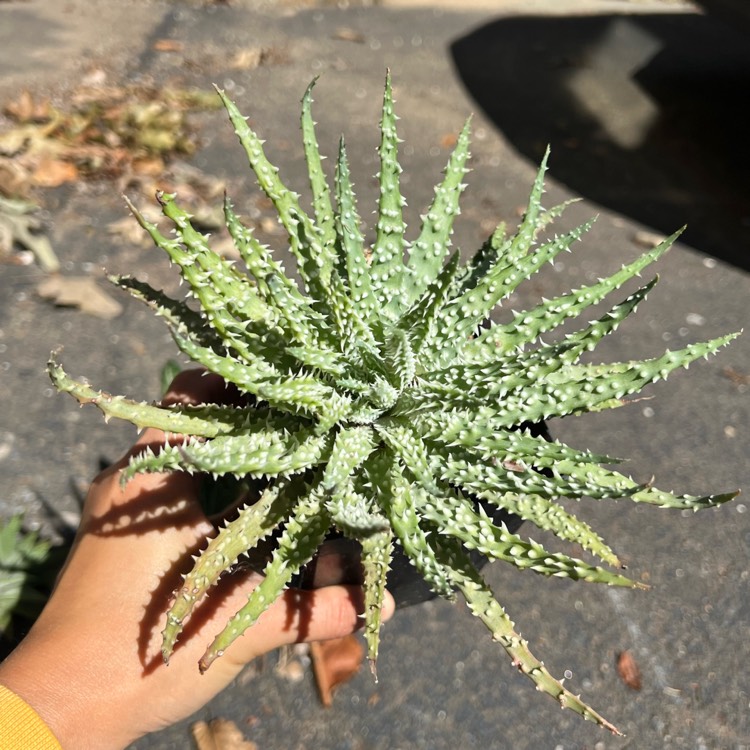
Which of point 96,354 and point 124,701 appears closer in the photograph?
point 124,701

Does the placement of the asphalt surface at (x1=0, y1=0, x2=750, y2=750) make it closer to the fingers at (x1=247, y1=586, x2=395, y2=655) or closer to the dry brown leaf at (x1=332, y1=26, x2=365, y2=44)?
the dry brown leaf at (x1=332, y1=26, x2=365, y2=44)

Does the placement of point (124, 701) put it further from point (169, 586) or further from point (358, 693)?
point (358, 693)

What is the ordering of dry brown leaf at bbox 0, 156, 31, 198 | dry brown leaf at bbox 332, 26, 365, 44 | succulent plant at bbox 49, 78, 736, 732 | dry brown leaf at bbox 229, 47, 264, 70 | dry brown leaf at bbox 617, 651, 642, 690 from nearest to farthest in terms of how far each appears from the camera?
succulent plant at bbox 49, 78, 736, 732 < dry brown leaf at bbox 617, 651, 642, 690 < dry brown leaf at bbox 0, 156, 31, 198 < dry brown leaf at bbox 229, 47, 264, 70 < dry brown leaf at bbox 332, 26, 365, 44

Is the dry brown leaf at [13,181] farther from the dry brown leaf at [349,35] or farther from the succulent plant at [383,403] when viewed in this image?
the dry brown leaf at [349,35]

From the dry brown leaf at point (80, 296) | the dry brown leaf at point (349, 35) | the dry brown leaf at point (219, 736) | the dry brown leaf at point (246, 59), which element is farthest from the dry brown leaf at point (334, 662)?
the dry brown leaf at point (349, 35)

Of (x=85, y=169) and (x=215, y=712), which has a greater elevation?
(x=85, y=169)

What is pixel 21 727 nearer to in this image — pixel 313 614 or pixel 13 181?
pixel 313 614

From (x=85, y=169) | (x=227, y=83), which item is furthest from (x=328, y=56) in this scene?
(x=85, y=169)

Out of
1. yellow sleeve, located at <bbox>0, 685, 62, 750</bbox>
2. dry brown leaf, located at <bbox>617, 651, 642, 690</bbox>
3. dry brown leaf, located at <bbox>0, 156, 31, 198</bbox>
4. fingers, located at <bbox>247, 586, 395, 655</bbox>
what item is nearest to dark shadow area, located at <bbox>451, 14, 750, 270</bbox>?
dry brown leaf, located at <bbox>617, 651, 642, 690</bbox>
